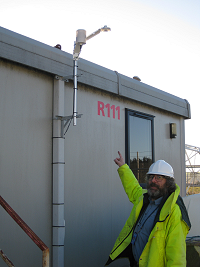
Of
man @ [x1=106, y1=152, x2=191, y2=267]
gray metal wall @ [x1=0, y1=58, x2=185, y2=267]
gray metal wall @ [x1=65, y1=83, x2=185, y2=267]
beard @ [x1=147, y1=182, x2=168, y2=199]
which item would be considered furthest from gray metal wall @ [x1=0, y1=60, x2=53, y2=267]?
beard @ [x1=147, y1=182, x2=168, y2=199]

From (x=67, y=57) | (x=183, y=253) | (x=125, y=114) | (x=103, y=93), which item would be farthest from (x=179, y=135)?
(x=183, y=253)

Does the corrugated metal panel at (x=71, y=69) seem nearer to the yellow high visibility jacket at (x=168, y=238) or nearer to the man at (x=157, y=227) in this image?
the man at (x=157, y=227)

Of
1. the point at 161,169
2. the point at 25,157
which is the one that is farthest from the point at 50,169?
the point at 161,169

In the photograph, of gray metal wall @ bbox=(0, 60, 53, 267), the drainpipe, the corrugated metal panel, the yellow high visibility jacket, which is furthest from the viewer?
the drainpipe

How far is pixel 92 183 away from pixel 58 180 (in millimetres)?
→ 891

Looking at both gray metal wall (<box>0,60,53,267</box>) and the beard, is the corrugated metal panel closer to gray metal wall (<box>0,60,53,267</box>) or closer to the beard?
gray metal wall (<box>0,60,53,267</box>)

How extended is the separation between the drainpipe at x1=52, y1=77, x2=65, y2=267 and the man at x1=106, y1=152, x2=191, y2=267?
48.8 inches

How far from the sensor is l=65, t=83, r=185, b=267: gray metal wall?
5.11m

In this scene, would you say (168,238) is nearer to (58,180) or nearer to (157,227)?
(157,227)

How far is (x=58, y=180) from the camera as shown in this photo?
15.6 feet

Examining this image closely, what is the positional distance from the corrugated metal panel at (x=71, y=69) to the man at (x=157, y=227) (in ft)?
7.36

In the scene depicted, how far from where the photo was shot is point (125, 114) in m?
6.39

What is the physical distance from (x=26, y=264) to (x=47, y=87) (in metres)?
2.53

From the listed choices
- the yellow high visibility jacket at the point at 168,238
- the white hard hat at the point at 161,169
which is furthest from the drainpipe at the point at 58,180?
the yellow high visibility jacket at the point at 168,238
